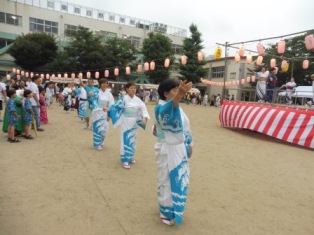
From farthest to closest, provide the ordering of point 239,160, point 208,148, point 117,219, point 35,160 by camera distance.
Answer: point 208,148, point 239,160, point 35,160, point 117,219

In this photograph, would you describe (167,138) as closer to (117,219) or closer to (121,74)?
(117,219)

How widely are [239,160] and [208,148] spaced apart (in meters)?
1.21

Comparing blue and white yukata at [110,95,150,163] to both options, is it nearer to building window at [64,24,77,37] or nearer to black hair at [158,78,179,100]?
black hair at [158,78,179,100]

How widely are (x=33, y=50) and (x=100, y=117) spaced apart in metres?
27.2

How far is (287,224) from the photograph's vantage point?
3.08 meters

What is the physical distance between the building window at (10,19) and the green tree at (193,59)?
2089 cm

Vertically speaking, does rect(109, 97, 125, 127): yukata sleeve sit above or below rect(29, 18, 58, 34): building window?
below

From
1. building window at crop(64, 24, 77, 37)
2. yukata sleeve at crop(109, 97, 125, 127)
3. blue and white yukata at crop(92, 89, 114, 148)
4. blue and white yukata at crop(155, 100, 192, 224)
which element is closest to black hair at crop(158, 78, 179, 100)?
blue and white yukata at crop(155, 100, 192, 224)

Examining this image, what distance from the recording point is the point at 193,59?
3225 cm

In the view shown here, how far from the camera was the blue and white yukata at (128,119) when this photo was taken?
15.6 ft

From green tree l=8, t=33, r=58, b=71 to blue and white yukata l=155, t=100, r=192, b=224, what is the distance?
99.7 feet

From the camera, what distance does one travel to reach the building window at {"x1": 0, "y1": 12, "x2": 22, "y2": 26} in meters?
31.3

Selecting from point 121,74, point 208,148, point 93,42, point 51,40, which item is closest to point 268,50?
point 121,74

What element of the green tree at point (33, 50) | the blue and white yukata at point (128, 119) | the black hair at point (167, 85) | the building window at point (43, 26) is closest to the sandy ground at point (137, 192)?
the blue and white yukata at point (128, 119)
